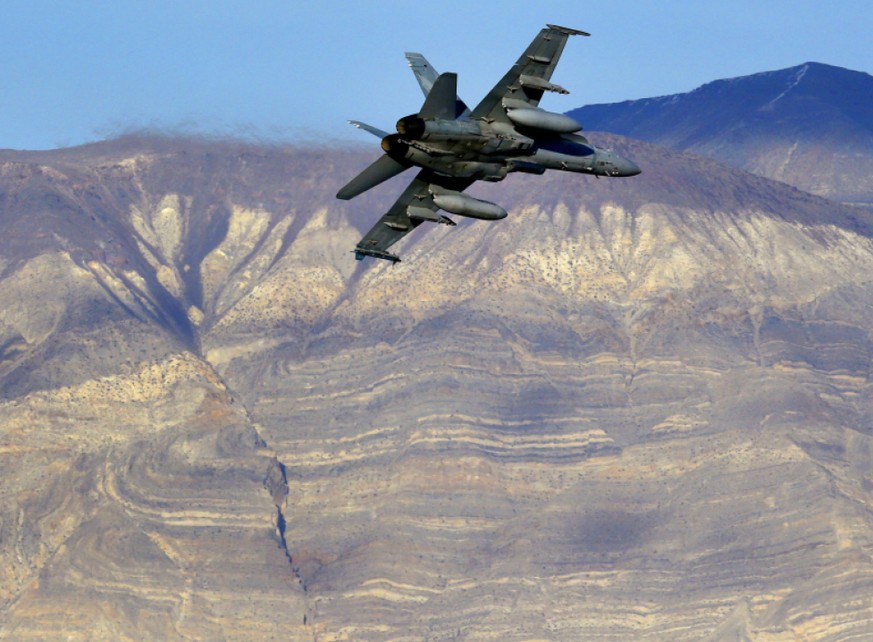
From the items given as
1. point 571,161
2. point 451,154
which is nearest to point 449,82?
point 451,154

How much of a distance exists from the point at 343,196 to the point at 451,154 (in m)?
7.29

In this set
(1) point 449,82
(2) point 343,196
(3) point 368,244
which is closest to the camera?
(1) point 449,82

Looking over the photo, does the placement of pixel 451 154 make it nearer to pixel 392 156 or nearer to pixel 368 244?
pixel 392 156

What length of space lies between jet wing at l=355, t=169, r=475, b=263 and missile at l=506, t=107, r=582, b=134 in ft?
17.4

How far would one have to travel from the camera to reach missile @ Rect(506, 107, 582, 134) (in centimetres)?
10412

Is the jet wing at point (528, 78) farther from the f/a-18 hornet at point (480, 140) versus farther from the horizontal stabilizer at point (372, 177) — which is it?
the horizontal stabilizer at point (372, 177)

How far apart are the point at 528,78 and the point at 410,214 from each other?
12.6 m

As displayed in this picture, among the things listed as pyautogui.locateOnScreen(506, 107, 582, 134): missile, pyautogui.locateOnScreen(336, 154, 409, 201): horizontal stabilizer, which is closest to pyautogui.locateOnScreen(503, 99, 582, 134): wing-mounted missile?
pyautogui.locateOnScreen(506, 107, 582, 134): missile

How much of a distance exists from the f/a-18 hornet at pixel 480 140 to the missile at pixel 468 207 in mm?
56

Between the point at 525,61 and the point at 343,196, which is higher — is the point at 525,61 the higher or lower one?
the higher one

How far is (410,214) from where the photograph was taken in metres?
112

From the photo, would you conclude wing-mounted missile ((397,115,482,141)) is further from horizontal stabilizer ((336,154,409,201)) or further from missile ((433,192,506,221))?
missile ((433,192,506,221))

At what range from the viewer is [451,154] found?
103 meters

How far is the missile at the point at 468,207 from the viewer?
4205 inches
